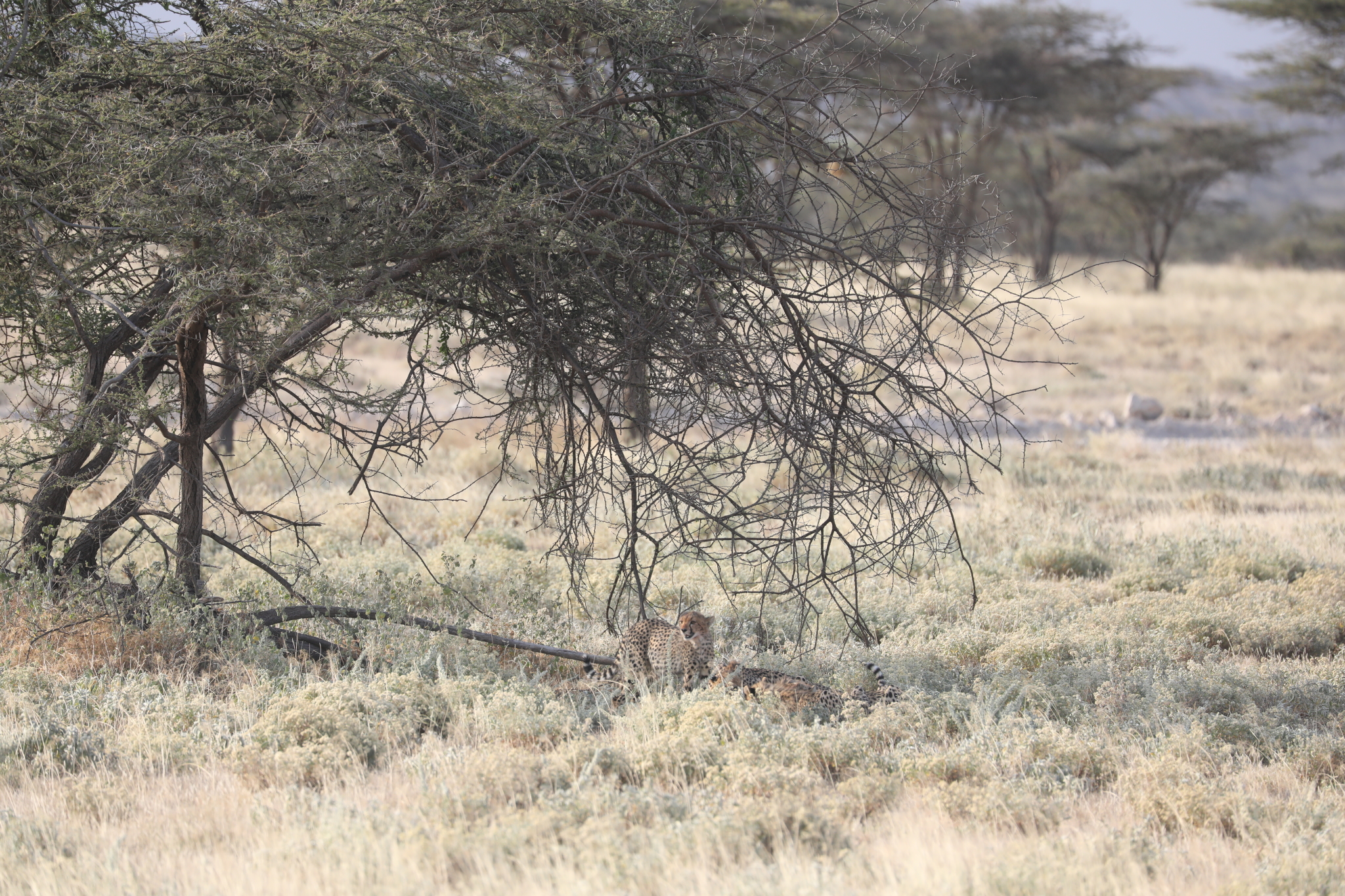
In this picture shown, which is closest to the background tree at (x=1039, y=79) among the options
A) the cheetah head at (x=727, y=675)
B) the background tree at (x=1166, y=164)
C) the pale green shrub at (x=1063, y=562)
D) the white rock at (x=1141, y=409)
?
the background tree at (x=1166, y=164)

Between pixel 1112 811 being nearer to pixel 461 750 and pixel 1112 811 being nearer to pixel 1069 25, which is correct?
pixel 461 750

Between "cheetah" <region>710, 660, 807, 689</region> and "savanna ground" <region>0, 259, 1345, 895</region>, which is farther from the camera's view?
"cheetah" <region>710, 660, 807, 689</region>

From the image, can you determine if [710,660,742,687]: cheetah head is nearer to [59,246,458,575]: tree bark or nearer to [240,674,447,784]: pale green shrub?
[240,674,447,784]: pale green shrub

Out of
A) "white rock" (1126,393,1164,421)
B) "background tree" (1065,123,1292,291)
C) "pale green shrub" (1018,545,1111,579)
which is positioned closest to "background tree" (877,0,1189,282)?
"background tree" (1065,123,1292,291)

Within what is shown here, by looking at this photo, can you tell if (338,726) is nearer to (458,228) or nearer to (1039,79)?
(458,228)

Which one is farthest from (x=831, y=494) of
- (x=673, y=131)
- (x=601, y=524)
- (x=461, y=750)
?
(x=601, y=524)

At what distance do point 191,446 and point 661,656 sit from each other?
7.52 ft

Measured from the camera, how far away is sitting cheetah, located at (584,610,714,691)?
4.82 metres

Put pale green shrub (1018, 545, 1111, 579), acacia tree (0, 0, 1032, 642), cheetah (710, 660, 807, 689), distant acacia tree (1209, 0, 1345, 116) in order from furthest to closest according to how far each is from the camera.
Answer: distant acacia tree (1209, 0, 1345, 116) → pale green shrub (1018, 545, 1111, 579) → cheetah (710, 660, 807, 689) → acacia tree (0, 0, 1032, 642)

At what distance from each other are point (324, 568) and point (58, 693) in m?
2.30

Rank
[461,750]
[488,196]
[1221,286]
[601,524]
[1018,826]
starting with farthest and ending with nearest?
[1221,286] < [601,524] < [488,196] < [461,750] < [1018,826]

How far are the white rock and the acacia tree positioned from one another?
11.4 meters

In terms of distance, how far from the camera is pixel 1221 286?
1109 inches

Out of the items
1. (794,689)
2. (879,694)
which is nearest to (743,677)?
(794,689)
